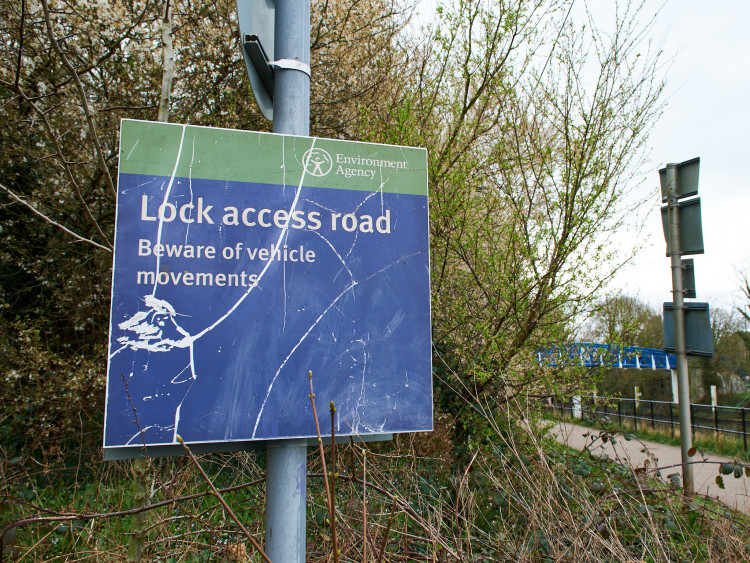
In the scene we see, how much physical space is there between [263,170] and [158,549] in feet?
10.1

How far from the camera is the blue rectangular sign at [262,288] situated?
4.98ft

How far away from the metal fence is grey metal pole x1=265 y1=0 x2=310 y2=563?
3630mm

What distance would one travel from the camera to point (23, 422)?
20.7ft

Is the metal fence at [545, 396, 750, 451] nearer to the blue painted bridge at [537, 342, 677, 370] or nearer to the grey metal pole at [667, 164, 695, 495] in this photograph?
the blue painted bridge at [537, 342, 677, 370]

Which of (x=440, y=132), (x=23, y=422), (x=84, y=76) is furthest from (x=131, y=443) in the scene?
(x=84, y=76)

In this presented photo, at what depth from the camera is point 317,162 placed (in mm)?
1708

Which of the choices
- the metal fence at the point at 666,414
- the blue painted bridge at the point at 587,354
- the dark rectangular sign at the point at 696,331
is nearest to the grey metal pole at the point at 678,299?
the dark rectangular sign at the point at 696,331

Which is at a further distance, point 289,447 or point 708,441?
point 708,441

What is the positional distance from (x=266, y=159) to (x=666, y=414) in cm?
1799

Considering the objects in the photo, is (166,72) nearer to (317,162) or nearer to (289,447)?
(317,162)

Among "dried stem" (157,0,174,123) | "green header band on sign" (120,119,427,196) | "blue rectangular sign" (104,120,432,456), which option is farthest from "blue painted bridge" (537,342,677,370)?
"dried stem" (157,0,174,123)

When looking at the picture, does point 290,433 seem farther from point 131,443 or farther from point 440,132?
point 440,132

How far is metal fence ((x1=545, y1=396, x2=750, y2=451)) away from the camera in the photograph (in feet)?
15.6

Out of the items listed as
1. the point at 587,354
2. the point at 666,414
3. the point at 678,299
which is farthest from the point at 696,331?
the point at 666,414
